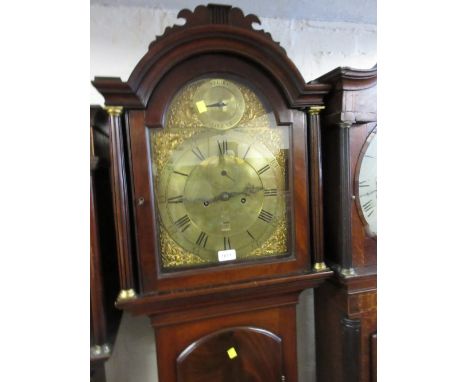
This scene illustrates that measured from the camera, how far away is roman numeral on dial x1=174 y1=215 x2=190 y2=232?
30.3 inches

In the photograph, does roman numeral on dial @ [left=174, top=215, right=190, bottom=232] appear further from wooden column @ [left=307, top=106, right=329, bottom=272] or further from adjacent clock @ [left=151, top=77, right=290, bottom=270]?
wooden column @ [left=307, top=106, right=329, bottom=272]

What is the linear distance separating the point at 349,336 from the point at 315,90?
2.46 ft

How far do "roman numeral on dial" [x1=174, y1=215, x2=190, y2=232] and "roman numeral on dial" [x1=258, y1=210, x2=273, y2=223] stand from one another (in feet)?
0.67

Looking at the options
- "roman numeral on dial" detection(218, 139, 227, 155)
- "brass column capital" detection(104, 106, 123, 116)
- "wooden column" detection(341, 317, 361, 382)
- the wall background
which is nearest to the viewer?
"brass column capital" detection(104, 106, 123, 116)

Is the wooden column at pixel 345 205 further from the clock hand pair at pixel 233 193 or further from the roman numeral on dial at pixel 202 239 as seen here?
the roman numeral on dial at pixel 202 239

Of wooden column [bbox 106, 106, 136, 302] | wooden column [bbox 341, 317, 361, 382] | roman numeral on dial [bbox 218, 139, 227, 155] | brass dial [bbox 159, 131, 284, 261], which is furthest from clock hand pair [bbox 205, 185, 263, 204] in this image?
wooden column [bbox 341, 317, 361, 382]

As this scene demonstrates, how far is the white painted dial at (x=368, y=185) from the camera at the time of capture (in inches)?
34.1

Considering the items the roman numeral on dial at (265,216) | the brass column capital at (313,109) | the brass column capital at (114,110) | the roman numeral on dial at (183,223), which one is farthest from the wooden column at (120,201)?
the brass column capital at (313,109)

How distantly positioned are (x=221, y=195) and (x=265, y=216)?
144 mm

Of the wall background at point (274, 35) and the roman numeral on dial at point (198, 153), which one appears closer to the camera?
the roman numeral on dial at point (198, 153)

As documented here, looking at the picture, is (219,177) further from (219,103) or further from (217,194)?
(219,103)

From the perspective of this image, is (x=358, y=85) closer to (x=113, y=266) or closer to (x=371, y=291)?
(x=371, y=291)

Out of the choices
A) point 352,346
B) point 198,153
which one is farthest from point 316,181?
point 352,346
